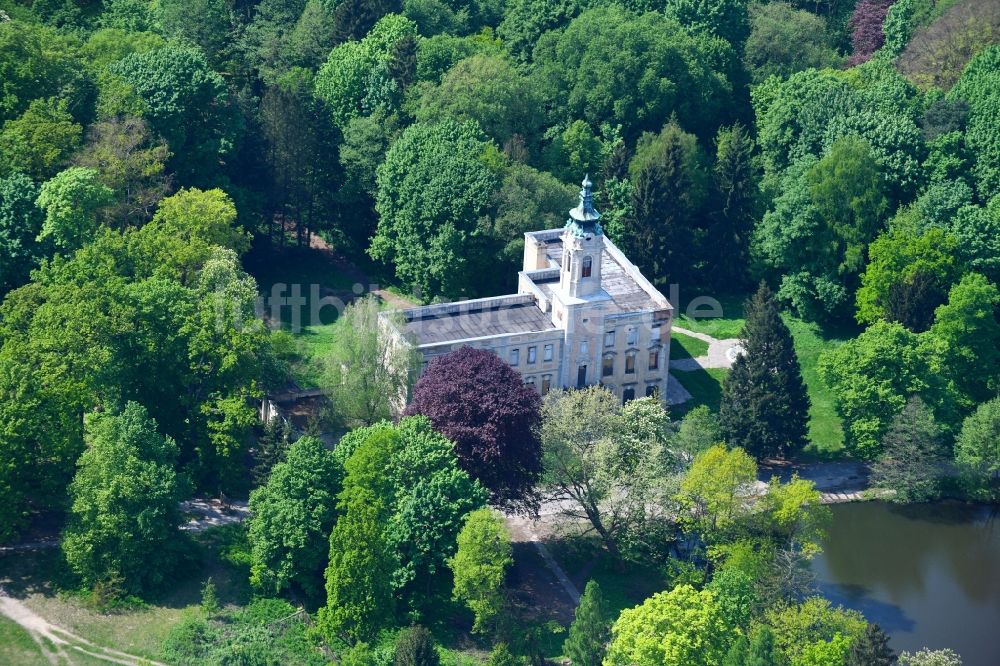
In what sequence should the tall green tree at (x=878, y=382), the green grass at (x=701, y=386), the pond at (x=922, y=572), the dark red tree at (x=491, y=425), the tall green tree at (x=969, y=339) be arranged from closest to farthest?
1. the pond at (x=922, y=572)
2. the dark red tree at (x=491, y=425)
3. the tall green tree at (x=878, y=382)
4. the tall green tree at (x=969, y=339)
5. the green grass at (x=701, y=386)

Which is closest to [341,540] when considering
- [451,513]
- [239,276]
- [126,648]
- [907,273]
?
[451,513]

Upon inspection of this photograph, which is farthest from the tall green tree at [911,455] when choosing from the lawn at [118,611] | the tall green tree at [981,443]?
the lawn at [118,611]

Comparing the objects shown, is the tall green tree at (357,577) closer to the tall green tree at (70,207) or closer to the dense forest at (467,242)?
the dense forest at (467,242)

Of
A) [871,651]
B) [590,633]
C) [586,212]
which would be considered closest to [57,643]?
[590,633]

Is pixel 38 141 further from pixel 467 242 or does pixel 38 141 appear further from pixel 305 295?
pixel 467 242

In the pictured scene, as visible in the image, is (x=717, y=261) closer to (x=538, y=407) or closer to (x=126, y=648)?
(x=538, y=407)

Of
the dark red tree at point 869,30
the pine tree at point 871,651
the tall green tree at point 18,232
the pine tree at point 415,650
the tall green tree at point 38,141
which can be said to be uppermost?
the dark red tree at point 869,30

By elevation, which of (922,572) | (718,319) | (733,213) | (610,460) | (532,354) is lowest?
(922,572)

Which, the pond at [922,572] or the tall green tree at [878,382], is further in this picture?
the tall green tree at [878,382]
